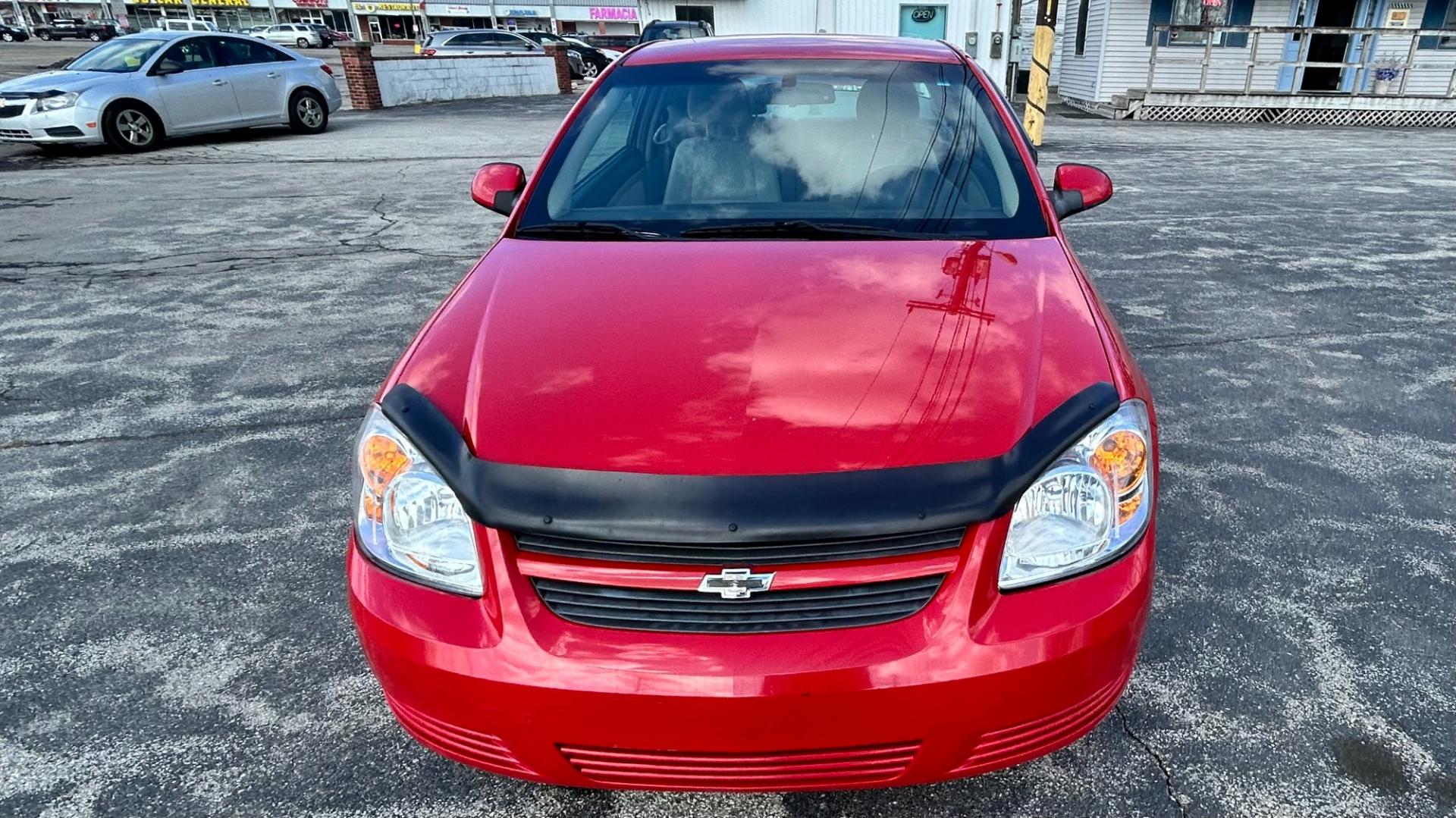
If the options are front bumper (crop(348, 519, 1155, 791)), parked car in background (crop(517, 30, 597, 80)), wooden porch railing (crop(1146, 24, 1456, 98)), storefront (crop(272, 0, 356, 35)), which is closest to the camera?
front bumper (crop(348, 519, 1155, 791))

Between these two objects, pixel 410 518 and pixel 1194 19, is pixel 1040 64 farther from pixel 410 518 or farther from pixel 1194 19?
pixel 1194 19

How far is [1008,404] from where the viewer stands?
1611 millimetres

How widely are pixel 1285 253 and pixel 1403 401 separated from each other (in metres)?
3.09

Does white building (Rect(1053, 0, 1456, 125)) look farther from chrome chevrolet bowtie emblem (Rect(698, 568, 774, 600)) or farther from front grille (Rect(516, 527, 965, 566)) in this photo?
chrome chevrolet bowtie emblem (Rect(698, 568, 774, 600))

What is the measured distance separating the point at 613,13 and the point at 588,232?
183ft

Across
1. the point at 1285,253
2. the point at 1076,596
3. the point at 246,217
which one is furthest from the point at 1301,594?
the point at 246,217

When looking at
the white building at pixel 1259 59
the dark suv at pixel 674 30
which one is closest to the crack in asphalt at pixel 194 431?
the dark suv at pixel 674 30

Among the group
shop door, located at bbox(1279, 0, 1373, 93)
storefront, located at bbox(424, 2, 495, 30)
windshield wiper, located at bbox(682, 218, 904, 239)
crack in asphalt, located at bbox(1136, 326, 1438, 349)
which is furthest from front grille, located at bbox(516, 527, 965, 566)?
storefront, located at bbox(424, 2, 495, 30)

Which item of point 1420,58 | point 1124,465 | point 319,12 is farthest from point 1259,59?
point 319,12

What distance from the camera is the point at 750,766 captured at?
4.81 feet

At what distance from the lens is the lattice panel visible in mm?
17203

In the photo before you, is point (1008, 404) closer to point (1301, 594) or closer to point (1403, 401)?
point (1301, 594)

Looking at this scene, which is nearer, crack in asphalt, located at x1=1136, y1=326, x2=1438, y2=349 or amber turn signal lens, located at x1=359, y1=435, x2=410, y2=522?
amber turn signal lens, located at x1=359, y1=435, x2=410, y2=522

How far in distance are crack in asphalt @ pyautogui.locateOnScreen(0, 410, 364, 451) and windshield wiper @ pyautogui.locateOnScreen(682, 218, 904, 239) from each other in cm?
215
